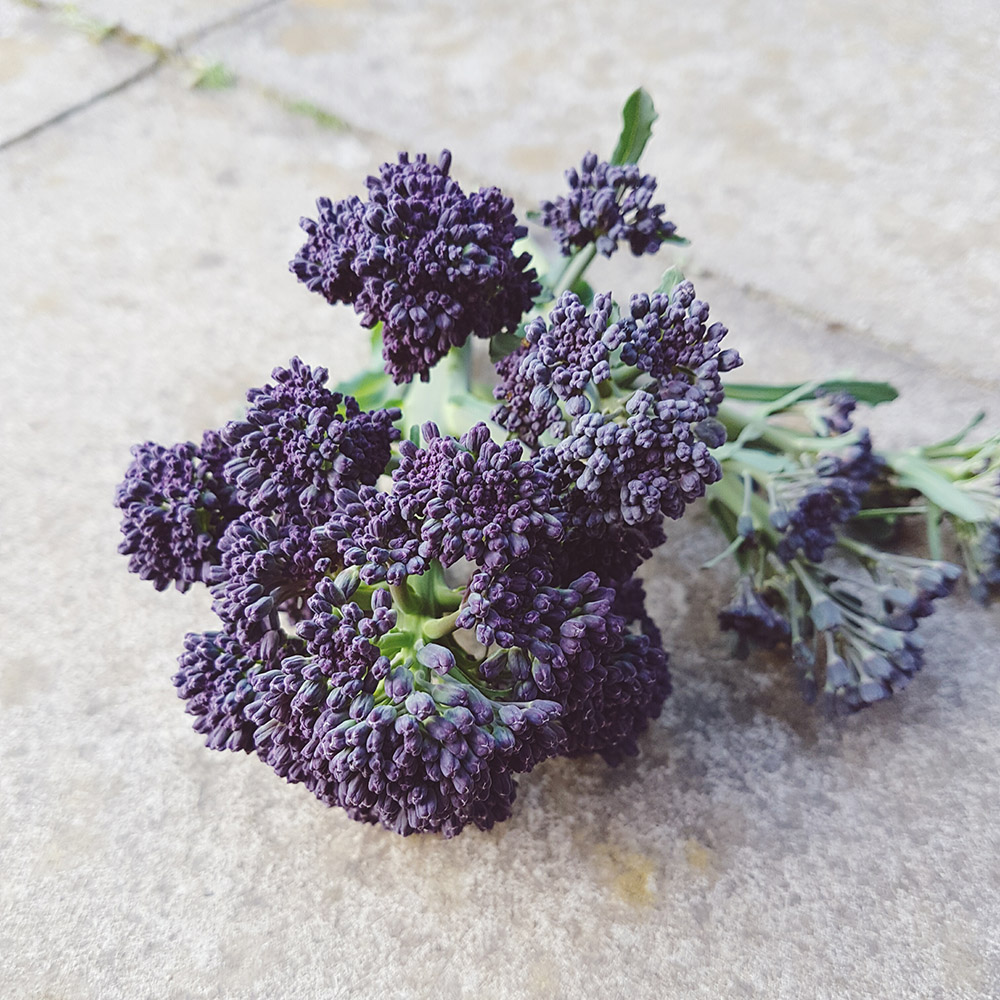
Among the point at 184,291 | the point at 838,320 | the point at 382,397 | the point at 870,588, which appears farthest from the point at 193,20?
the point at 870,588

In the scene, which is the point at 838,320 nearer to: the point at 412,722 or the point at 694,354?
the point at 694,354

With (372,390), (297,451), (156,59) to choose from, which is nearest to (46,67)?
(156,59)

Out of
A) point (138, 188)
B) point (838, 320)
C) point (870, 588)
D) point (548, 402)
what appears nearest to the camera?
point (548, 402)

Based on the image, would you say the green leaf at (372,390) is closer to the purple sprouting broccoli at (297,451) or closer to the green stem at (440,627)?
the purple sprouting broccoli at (297,451)

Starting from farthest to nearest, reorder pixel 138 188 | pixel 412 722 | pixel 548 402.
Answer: pixel 138 188 < pixel 548 402 < pixel 412 722

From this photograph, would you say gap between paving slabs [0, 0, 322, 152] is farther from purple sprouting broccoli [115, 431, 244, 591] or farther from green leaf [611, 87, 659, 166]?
purple sprouting broccoli [115, 431, 244, 591]

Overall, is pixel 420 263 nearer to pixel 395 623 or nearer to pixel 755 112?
pixel 395 623

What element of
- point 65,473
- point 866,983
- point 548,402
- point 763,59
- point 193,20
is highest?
point 763,59
